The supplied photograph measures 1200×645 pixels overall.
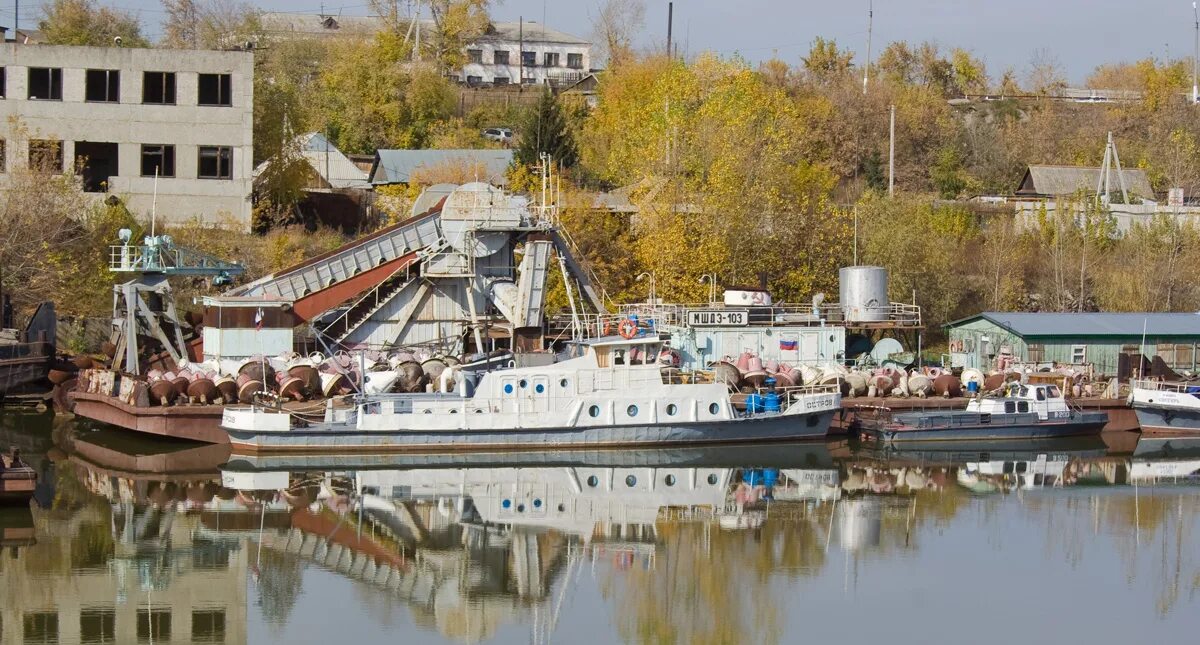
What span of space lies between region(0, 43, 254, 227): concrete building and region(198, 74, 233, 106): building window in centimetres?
4

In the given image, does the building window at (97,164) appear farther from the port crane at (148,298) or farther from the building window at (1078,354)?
the building window at (1078,354)

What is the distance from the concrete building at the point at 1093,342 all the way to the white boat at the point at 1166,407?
9.90 ft

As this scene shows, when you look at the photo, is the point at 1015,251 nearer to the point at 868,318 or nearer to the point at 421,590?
the point at 868,318

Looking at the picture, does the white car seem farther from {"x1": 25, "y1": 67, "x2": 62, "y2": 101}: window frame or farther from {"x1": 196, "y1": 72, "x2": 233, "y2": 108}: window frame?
{"x1": 25, "y1": 67, "x2": 62, "y2": 101}: window frame

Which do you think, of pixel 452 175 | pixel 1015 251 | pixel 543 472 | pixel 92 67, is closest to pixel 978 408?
pixel 543 472

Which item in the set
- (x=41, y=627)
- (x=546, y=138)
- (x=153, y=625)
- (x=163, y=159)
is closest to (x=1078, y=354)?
(x=546, y=138)

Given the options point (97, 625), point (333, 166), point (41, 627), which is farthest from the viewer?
point (333, 166)

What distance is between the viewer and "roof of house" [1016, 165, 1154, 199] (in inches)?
3095

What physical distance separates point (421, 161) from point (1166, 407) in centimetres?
4265

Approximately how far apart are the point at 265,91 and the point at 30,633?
43570mm

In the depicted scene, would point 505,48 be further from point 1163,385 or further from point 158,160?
point 1163,385

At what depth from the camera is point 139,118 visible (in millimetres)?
59062

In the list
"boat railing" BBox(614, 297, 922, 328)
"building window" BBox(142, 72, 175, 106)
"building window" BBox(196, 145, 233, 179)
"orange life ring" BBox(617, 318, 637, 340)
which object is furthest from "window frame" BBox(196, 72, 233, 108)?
"orange life ring" BBox(617, 318, 637, 340)

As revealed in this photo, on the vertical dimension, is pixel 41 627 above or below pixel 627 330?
below
